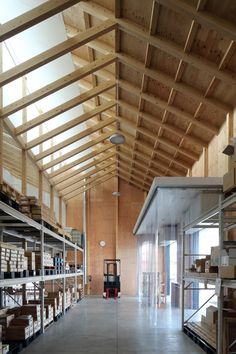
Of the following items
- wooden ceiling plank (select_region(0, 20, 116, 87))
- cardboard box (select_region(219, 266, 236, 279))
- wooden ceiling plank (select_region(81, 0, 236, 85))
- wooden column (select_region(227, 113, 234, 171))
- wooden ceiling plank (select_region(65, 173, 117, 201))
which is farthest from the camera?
wooden ceiling plank (select_region(65, 173, 117, 201))

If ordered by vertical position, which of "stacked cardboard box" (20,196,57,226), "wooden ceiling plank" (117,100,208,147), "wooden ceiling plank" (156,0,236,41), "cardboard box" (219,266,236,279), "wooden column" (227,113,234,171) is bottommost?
"cardboard box" (219,266,236,279)

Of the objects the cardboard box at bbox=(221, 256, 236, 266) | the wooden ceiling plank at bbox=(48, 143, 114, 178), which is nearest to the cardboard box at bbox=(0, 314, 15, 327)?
the cardboard box at bbox=(221, 256, 236, 266)

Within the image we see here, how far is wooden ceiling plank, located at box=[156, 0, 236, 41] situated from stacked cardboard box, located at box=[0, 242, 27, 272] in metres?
4.78

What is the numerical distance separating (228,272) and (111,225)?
18994mm

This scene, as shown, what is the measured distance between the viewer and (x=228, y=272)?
6.52 m

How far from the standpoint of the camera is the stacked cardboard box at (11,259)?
7.33 metres

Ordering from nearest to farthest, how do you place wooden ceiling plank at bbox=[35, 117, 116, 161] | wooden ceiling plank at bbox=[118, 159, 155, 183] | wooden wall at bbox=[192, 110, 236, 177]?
wooden wall at bbox=[192, 110, 236, 177]
wooden ceiling plank at bbox=[35, 117, 116, 161]
wooden ceiling plank at bbox=[118, 159, 155, 183]

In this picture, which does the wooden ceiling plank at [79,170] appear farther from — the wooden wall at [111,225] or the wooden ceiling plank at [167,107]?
the wooden ceiling plank at [167,107]

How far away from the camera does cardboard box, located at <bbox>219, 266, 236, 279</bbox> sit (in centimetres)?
631

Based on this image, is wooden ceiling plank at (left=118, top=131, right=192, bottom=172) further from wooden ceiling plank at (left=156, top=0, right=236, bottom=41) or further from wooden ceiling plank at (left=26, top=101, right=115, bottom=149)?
wooden ceiling plank at (left=156, top=0, right=236, bottom=41)

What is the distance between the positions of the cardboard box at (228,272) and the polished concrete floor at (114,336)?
92.6 inches

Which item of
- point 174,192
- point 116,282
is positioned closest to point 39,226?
point 174,192

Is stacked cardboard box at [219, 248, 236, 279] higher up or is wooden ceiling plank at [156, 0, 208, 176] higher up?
wooden ceiling plank at [156, 0, 208, 176]

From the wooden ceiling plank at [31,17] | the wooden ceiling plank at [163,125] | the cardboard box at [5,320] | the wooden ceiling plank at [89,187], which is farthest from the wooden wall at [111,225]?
the wooden ceiling plank at [31,17]
